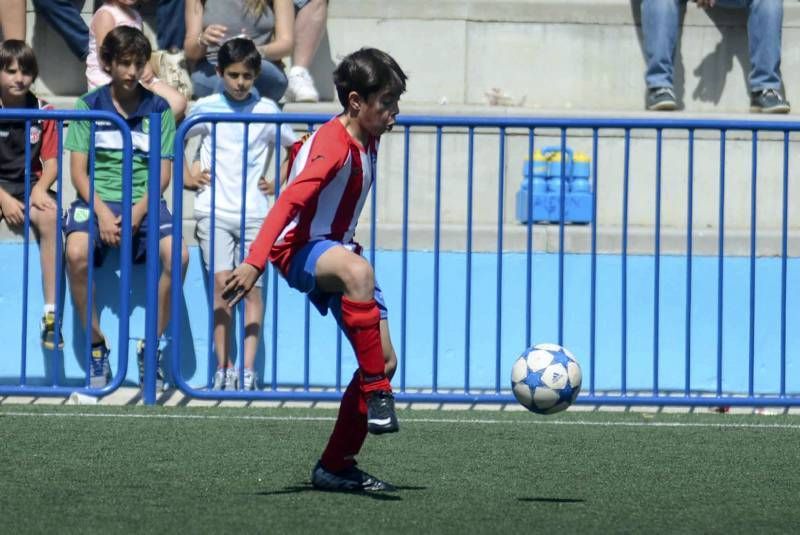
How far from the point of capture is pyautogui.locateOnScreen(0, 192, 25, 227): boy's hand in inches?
362

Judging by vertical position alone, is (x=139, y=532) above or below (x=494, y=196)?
below

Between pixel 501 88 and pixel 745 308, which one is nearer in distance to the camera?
pixel 745 308

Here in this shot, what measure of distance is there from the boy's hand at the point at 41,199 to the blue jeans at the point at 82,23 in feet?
8.00

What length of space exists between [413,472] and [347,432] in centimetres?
60

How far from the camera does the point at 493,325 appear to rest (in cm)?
935

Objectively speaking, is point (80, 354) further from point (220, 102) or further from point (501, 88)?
point (501, 88)

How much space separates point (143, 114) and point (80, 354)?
1.48 metres

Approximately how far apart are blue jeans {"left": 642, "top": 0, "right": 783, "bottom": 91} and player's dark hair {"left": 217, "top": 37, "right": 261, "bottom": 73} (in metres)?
3.14

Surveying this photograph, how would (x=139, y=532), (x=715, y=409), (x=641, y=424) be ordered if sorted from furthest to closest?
1. (x=715, y=409)
2. (x=641, y=424)
3. (x=139, y=532)

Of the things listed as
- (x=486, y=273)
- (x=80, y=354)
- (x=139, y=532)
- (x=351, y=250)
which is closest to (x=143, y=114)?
(x=80, y=354)

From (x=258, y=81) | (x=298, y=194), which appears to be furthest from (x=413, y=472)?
(x=258, y=81)

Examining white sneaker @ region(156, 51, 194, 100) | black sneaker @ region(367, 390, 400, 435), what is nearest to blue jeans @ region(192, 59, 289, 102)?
white sneaker @ region(156, 51, 194, 100)

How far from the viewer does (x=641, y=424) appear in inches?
327

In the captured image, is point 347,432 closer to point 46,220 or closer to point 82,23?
point 46,220
